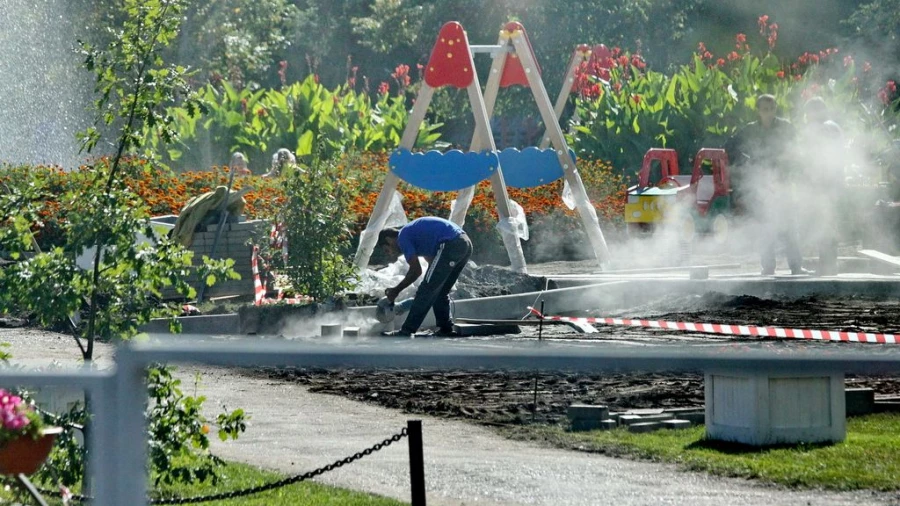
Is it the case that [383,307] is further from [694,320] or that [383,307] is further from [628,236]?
[628,236]

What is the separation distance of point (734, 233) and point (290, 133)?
364 inches

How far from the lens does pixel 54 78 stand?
3269 centimetres

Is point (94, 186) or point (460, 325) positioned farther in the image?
point (460, 325)

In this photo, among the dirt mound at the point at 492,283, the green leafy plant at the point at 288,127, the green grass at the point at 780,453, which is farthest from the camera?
the green leafy plant at the point at 288,127

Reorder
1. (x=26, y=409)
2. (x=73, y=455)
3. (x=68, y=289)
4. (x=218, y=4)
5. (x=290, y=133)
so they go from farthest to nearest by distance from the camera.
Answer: (x=218, y=4) < (x=290, y=133) < (x=68, y=289) < (x=73, y=455) < (x=26, y=409)

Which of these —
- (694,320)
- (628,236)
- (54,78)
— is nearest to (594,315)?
(694,320)

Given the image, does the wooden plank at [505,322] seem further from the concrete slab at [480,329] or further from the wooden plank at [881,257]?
the wooden plank at [881,257]

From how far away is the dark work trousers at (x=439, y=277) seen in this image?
11391 mm

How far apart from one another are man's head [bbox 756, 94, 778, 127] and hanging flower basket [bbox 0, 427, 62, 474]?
1167cm

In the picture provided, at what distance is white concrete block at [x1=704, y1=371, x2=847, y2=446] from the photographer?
6.79 m

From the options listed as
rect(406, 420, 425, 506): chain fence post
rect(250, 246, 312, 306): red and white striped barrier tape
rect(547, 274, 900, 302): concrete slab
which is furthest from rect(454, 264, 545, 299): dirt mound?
rect(406, 420, 425, 506): chain fence post

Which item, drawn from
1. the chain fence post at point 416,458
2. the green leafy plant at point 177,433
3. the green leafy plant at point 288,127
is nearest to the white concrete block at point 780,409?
the green leafy plant at point 177,433

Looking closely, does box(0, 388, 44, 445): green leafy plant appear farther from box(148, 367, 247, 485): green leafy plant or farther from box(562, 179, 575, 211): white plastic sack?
box(562, 179, 575, 211): white plastic sack

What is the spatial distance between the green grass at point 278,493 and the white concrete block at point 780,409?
5.81 feet
